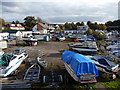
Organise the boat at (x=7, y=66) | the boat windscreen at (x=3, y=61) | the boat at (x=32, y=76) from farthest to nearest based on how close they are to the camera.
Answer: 1. the boat windscreen at (x=3, y=61)
2. the boat at (x=7, y=66)
3. the boat at (x=32, y=76)

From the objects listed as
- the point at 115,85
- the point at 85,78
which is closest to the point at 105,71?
the point at 115,85

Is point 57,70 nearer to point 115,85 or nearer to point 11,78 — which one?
point 11,78

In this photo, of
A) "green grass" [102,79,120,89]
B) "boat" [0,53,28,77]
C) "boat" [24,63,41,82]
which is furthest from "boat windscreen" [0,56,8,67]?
"green grass" [102,79,120,89]

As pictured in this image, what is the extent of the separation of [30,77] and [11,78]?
1.69 metres

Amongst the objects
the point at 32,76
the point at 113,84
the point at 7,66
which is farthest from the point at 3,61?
the point at 113,84

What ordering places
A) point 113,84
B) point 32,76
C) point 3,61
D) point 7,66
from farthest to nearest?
point 3,61 < point 7,66 < point 32,76 < point 113,84

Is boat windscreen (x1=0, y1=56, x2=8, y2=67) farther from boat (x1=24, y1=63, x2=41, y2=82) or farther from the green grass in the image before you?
the green grass

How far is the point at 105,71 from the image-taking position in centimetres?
948

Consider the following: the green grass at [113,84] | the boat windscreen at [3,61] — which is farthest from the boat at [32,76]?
the green grass at [113,84]

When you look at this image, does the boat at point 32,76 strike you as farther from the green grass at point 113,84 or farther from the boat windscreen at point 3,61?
the green grass at point 113,84

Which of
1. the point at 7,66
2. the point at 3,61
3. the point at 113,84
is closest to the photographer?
the point at 113,84

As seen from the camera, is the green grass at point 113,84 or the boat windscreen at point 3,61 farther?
the boat windscreen at point 3,61

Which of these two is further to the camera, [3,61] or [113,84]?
[3,61]

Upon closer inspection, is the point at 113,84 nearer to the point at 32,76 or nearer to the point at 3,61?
the point at 32,76
